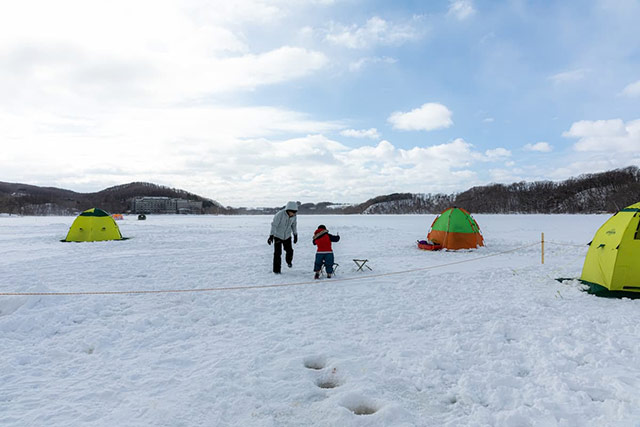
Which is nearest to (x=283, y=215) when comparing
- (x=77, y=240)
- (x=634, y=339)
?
(x=634, y=339)

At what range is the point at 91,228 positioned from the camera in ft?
60.7

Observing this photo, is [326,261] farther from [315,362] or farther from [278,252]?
[315,362]

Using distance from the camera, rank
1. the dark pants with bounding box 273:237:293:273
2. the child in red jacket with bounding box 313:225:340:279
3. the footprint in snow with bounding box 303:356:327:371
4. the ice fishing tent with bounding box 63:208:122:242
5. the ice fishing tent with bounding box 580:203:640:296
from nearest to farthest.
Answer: the footprint in snow with bounding box 303:356:327:371, the ice fishing tent with bounding box 580:203:640:296, the child in red jacket with bounding box 313:225:340:279, the dark pants with bounding box 273:237:293:273, the ice fishing tent with bounding box 63:208:122:242

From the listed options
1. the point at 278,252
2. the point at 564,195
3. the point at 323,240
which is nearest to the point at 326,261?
the point at 323,240

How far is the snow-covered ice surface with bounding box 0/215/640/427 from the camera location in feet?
10.2

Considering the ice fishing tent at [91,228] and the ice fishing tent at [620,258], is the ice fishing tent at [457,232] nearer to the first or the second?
the ice fishing tent at [620,258]

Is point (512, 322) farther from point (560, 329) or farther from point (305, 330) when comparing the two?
point (305, 330)

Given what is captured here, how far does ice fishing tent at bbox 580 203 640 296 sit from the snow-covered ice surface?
0.44 metres

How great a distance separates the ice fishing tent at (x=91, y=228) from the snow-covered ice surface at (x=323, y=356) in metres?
11.0

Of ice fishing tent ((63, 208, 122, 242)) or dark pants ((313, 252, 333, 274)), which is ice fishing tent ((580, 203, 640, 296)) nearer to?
dark pants ((313, 252, 333, 274))

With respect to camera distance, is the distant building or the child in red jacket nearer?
the child in red jacket

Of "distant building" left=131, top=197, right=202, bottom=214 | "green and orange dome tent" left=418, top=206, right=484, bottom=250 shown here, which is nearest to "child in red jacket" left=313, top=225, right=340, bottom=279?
"green and orange dome tent" left=418, top=206, right=484, bottom=250

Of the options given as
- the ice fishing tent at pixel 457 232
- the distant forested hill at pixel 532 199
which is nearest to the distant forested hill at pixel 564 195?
the distant forested hill at pixel 532 199

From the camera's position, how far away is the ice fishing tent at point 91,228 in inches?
723
